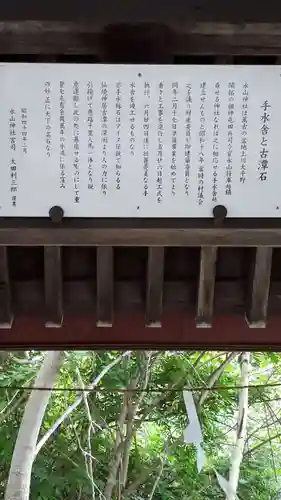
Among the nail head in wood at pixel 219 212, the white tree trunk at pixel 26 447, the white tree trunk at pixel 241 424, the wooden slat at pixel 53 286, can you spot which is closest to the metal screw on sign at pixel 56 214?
the wooden slat at pixel 53 286

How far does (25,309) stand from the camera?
2.22 m

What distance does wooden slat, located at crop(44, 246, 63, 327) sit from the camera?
2.03m

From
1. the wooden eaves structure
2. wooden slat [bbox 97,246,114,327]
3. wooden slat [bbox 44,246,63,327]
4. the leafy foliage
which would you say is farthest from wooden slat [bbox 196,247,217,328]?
the leafy foliage

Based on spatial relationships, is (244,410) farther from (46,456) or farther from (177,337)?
(177,337)

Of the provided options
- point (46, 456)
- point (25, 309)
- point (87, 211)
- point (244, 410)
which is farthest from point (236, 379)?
point (87, 211)

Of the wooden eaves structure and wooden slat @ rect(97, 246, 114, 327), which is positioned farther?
wooden slat @ rect(97, 246, 114, 327)

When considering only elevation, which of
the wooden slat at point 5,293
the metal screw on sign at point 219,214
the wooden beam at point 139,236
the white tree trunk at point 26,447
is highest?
the metal screw on sign at point 219,214

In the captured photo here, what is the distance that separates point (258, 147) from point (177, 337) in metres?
0.88

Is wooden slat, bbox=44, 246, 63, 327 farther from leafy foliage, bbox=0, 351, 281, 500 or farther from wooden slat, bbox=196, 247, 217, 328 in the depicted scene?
leafy foliage, bbox=0, 351, 281, 500

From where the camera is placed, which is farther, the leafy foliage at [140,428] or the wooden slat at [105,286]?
the leafy foliage at [140,428]

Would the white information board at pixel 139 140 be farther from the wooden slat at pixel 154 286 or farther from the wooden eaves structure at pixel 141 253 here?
the wooden slat at pixel 154 286

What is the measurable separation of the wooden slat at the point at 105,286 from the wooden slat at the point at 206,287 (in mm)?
325

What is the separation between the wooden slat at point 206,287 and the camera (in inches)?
80.5

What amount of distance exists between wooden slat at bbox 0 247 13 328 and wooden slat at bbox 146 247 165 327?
51 centimetres
